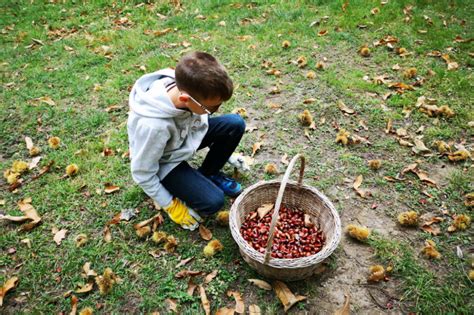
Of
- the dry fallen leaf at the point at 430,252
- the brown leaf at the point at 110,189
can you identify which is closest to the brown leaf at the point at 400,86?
the dry fallen leaf at the point at 430,252

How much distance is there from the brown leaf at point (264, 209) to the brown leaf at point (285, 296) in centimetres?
53

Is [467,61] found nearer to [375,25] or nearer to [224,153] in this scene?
[375,25]

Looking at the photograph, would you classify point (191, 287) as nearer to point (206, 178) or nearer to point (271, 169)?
point (206, 178)

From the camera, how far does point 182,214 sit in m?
2.58

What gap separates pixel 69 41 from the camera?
17.2 ft

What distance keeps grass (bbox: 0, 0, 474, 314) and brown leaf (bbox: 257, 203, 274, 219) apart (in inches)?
11.8

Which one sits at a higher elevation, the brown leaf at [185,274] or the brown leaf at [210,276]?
the brown leaf at [185,274]

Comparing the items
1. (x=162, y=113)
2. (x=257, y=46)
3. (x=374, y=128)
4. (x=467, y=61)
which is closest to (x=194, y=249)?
(x=162, y=113)

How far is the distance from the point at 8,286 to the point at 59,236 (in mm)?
454

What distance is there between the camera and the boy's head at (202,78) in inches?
78.4

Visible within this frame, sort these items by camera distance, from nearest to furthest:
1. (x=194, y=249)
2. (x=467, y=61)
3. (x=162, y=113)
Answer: (x=162, y=113), (x=194, y=249), (x=467, y=61)

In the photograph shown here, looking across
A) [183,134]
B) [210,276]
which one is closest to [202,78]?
[183,134]

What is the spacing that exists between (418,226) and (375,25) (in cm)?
348

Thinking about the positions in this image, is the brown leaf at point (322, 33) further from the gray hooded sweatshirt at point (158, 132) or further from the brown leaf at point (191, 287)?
the brown leaf at point (191, 287)
